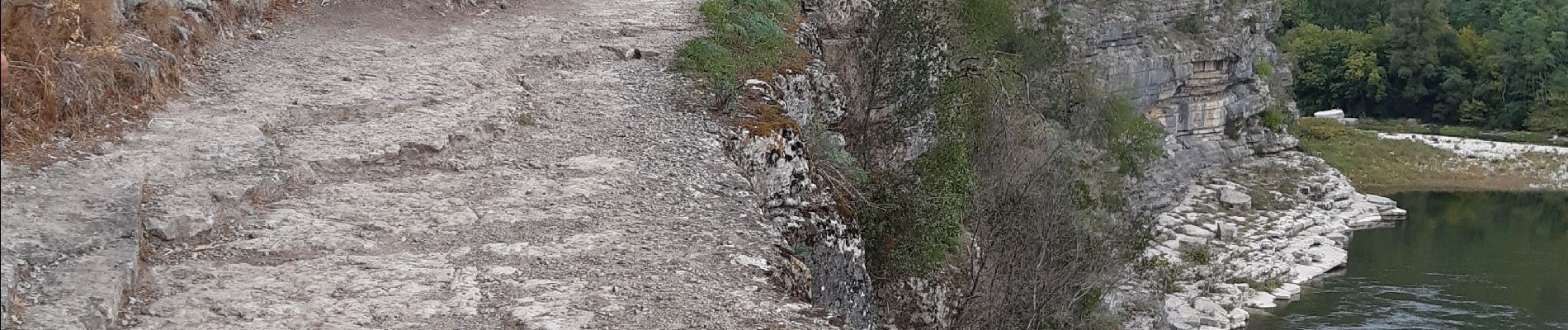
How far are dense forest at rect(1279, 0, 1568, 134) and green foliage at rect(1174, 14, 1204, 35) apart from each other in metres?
25.7

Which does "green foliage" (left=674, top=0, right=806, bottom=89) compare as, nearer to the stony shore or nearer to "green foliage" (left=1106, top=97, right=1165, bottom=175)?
the stony shore

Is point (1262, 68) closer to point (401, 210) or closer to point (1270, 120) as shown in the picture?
point (1270, 120)

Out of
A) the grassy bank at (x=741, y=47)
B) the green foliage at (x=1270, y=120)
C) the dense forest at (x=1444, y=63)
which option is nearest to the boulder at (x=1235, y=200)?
the green foliage at (x=1270, y=120)

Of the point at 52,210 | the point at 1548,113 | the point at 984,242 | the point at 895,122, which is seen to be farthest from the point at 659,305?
the point at 1548,113

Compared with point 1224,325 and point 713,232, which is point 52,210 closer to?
point 713,232

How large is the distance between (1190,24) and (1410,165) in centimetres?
1503

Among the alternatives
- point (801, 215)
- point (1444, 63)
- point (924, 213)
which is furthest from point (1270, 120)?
point (801, 215)

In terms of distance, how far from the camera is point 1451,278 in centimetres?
2662

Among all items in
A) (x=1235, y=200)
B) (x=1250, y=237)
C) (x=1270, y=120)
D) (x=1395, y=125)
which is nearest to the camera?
(x=1250, y=237)

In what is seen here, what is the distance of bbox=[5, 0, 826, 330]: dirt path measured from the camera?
17.0ft

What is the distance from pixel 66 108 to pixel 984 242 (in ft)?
30.0

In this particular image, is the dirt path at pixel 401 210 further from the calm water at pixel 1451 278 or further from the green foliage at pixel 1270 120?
the green foliage at pixel 1270 120

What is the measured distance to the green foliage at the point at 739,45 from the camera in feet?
31.5

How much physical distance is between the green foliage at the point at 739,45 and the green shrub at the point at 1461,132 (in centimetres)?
4998
